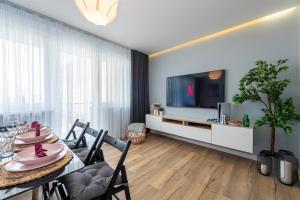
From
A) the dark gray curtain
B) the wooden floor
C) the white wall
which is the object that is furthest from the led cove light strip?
the wooden floor

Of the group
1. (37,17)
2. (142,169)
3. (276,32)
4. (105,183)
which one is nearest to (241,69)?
(276,32)

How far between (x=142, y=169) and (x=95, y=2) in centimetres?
215

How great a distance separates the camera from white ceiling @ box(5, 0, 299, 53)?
1877 millimetres

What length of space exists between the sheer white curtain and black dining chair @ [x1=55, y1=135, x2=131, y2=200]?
1.63m

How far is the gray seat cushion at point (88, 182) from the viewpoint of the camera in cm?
94

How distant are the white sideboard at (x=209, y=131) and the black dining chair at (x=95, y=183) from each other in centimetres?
193

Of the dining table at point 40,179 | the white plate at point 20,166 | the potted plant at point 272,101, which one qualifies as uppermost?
the potted plant at point 272,101

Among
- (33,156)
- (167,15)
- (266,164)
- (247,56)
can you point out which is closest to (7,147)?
(33,156)

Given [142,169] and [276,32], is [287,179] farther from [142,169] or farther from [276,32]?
[276,32]

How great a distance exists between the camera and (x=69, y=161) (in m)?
0.90

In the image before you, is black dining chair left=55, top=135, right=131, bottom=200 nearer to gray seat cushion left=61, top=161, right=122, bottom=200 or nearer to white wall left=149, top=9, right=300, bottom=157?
gray seat cushion left=61, top=161, right=122, bottom=200

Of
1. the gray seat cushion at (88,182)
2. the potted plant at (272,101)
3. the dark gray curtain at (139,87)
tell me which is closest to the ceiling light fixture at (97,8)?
the gray seat cushion at (88,182)

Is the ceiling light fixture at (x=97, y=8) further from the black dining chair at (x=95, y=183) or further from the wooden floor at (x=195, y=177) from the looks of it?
the wooden floor at (x=195, y=177)

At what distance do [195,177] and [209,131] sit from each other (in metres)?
0.97
